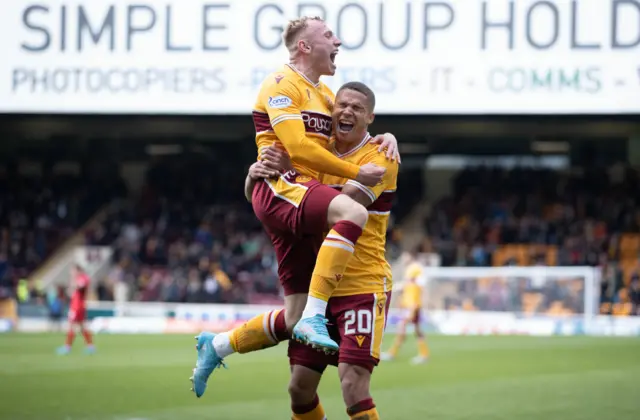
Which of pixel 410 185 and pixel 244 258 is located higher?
pixel 410 185

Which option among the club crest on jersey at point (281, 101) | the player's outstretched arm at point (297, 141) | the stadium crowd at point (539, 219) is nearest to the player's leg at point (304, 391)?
the player's outstretched arm at point (297, 141)

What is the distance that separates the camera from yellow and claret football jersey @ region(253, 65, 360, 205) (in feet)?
19.2

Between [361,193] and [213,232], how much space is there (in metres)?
25.5

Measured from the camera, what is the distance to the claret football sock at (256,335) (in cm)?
637

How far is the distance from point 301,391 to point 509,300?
20.0 metres

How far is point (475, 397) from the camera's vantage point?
466 inches

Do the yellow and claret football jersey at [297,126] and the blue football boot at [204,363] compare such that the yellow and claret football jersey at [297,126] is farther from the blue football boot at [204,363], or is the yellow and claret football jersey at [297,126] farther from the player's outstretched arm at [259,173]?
the blue football boot at [204,363]

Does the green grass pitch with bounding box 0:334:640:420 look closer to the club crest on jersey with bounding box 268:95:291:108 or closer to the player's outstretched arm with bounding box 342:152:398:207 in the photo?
the player's outstretched arm with bounding box 342:152:398:207

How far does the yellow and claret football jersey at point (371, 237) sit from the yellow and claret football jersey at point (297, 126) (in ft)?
0.65

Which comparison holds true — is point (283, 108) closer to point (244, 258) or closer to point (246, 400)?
point (246, 400)

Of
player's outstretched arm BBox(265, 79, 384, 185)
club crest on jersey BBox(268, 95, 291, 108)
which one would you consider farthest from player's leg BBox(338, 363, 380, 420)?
club crest on jersey BBox(268, 95, 291, 108)

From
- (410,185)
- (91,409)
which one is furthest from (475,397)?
(410,185)

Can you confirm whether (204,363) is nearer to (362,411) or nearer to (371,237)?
(362,411)

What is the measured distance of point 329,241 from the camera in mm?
5758
